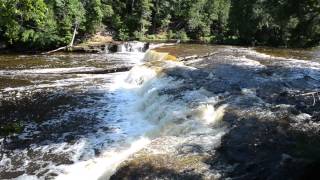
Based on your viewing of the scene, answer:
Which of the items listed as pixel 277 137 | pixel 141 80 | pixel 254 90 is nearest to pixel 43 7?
pixel 277 137

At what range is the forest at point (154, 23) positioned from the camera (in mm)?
35094

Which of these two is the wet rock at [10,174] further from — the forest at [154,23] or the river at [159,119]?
the forest at [154,23]

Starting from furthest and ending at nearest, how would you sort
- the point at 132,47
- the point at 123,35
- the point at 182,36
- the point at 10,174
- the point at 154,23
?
the point at 154,23 → the point at 182,36 → the point at 123,35 → the point at 132,47 → the point at 10,174

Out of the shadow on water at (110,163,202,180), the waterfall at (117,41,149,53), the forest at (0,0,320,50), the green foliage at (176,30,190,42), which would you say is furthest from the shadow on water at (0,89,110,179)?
the green foliage at (176,30,190,42)

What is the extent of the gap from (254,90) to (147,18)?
33.3 meters

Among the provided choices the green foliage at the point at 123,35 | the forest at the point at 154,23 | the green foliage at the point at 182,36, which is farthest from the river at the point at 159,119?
the green foliage at the point at 182,36

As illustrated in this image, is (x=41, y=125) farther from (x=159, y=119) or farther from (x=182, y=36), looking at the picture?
(x=182, y=36)

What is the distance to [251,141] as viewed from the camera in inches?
406

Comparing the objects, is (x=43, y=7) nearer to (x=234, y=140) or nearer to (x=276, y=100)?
(x=234, y=140)

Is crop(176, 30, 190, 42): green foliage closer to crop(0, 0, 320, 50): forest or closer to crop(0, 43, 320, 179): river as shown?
crop(0, 0, 320, 50): forest

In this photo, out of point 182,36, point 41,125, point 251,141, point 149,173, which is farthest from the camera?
point 182,36

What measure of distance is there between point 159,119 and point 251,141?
4.38 m

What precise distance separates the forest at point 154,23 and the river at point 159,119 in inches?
320


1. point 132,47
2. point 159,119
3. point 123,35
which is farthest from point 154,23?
point 159,119
